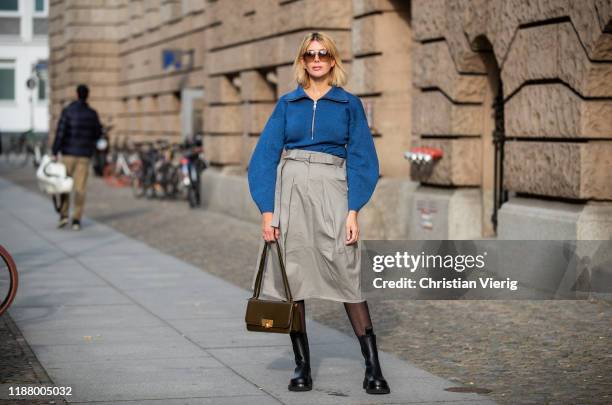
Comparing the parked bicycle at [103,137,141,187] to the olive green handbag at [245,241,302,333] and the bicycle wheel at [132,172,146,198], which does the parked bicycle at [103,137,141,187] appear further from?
the olive green handbag at [245,241,302,333]

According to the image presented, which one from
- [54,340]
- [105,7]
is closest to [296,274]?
[54,340]

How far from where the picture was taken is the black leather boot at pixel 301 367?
672 cm

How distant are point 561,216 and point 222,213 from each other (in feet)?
35.0

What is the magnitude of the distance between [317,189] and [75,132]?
10856mm

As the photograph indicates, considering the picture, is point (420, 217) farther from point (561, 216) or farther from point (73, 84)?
point (73, 84)

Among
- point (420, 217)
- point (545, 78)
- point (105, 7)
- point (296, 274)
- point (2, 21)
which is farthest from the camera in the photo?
point (2, 21)

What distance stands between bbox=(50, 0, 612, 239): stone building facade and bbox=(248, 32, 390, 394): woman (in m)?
3.95

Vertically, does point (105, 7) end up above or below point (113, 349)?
above

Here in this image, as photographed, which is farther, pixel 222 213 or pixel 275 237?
pixel 222 213

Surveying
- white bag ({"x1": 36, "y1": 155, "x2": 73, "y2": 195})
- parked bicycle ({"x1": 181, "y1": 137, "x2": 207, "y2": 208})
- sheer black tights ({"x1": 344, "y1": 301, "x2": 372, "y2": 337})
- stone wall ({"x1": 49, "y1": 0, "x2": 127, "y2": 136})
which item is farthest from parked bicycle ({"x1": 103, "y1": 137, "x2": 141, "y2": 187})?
sheer black tights ({"x1": 344, "y1": 301, "x2": 372, "y2": 337})

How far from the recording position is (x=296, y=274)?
22.1ft

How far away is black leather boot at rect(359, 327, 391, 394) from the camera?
261 inches

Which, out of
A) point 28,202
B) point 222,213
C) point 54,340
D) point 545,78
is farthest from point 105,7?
point 54,340

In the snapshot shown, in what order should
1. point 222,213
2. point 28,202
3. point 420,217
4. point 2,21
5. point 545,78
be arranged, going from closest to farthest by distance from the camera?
point 545,78, point 420,217, point 222,213, point 28,202, point 2,21
